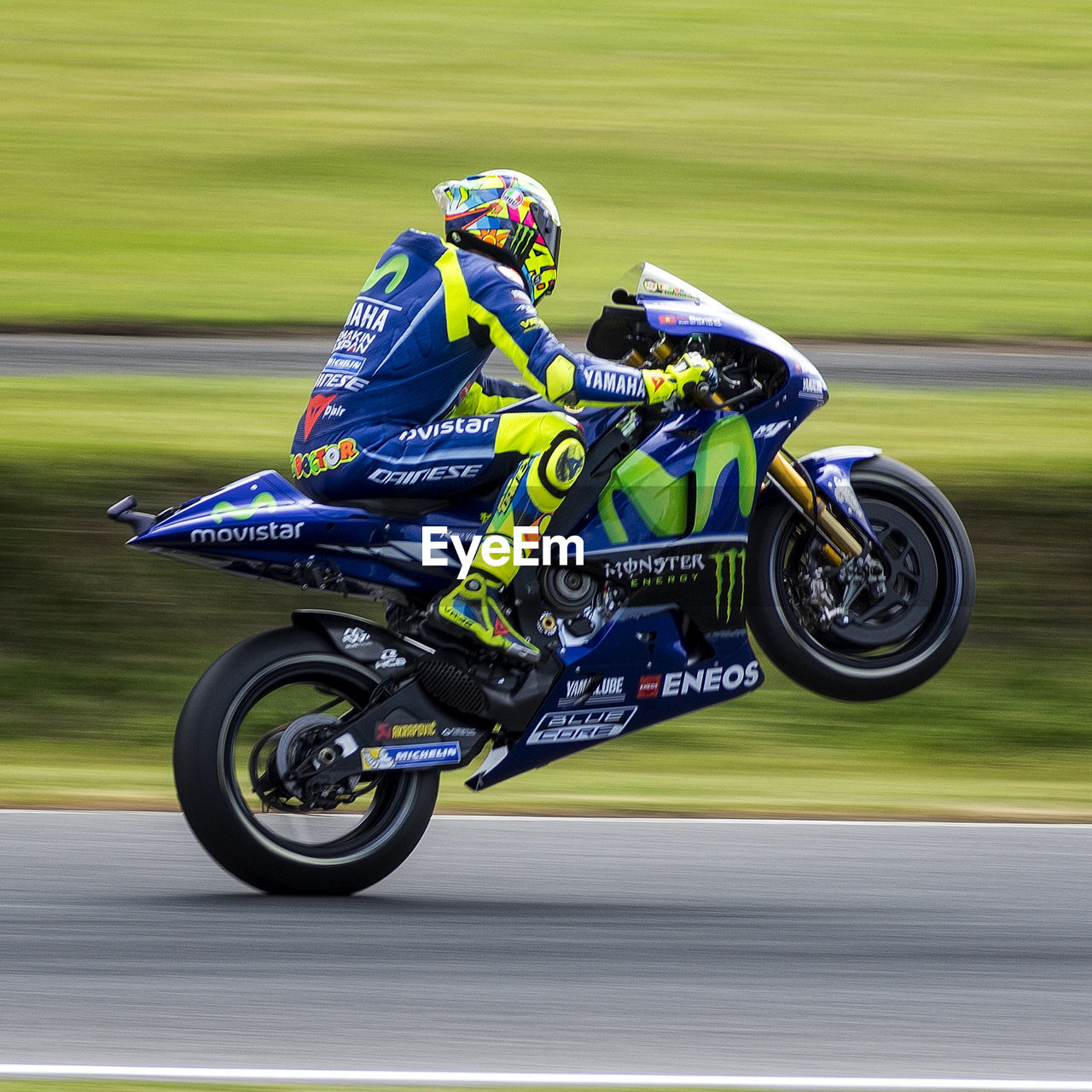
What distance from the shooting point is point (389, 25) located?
21.0m

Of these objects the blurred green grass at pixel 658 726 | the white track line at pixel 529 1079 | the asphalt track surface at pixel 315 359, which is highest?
the asphalt track surface at pixel 315 359

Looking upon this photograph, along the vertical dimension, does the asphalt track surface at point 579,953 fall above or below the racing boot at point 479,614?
below

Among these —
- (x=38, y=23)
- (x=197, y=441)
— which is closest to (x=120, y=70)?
(x=38, y=23)

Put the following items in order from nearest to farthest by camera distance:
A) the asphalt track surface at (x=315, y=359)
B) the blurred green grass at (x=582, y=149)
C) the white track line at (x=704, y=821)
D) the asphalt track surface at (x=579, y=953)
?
the asphalt track surface at (x=579, y=953), the white track line at (x=704, y=821), the asphalt track surface at (x=315, y=359), the blurred green grass at (x=582, y=149)

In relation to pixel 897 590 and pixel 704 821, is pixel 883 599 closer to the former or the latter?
pixel 897 590

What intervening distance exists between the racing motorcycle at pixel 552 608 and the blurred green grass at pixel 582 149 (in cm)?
777

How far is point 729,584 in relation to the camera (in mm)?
5391

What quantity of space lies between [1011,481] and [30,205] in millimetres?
10682

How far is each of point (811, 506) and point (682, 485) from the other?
462mm

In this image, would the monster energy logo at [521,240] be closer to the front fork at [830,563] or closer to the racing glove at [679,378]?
the racing glove at [679,378]

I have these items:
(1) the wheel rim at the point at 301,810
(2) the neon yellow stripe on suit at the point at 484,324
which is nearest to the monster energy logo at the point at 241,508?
(1) the wheel rim at the point at 301,810

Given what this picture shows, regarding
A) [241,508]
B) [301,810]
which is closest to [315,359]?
[241,508]

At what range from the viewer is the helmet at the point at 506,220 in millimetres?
5207

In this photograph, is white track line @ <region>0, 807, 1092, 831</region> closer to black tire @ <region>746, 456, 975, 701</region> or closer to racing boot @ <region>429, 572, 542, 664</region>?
black tire @ <region>746, 456, 975, 701</region>
